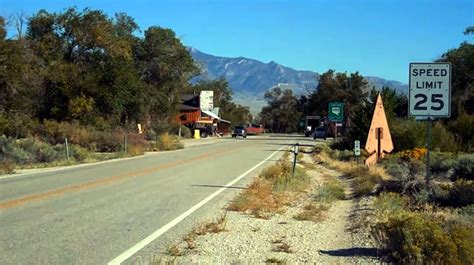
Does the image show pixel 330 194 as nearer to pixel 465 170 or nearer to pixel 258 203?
pixel 258 203

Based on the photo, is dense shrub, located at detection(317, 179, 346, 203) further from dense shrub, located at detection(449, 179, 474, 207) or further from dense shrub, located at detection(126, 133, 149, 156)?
dense shrub, located at detection(126, 133, 149, 156)

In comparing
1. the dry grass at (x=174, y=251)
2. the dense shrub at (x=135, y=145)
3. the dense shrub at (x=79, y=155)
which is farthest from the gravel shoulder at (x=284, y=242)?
the dense shrub at (x=135, y=145)

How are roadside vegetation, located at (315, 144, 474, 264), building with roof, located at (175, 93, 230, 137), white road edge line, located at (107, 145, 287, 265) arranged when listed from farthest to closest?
1. building with roof, located at (175, 93, 230, 137)
2. white road edge line, located at (107, 145, 287, 265)
3. roadside vegetation, located at (315, 144, 474, 264)

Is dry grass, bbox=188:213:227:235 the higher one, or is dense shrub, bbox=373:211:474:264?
dense shrub, bbox=373:211:474:264

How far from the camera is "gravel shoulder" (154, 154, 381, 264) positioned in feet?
27.6

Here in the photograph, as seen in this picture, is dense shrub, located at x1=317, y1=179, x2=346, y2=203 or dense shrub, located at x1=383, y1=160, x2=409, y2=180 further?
dense shrub, located at x1=383, y1=160, x2=409, y2=180

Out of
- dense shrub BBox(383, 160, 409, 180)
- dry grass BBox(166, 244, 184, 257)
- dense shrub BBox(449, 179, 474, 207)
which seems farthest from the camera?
dense shrub BBox(383, 160, 409, 180)

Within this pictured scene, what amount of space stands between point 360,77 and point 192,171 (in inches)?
3356

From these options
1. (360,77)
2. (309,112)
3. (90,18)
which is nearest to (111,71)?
(90,18)

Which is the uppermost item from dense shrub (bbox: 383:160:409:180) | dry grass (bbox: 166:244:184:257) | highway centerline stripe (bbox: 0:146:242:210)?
dense shrub (bbox: 383:160:409:180)

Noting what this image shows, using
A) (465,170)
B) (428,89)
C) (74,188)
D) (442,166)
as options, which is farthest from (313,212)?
(442,166)

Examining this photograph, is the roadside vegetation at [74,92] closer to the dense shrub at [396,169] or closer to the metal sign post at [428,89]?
the dense shrub at [396,169]

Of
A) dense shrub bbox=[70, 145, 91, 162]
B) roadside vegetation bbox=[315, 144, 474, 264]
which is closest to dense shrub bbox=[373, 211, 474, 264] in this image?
roadside vegetation bbox=[315, 144, 474, 264]

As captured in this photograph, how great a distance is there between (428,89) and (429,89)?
0.02 metres
